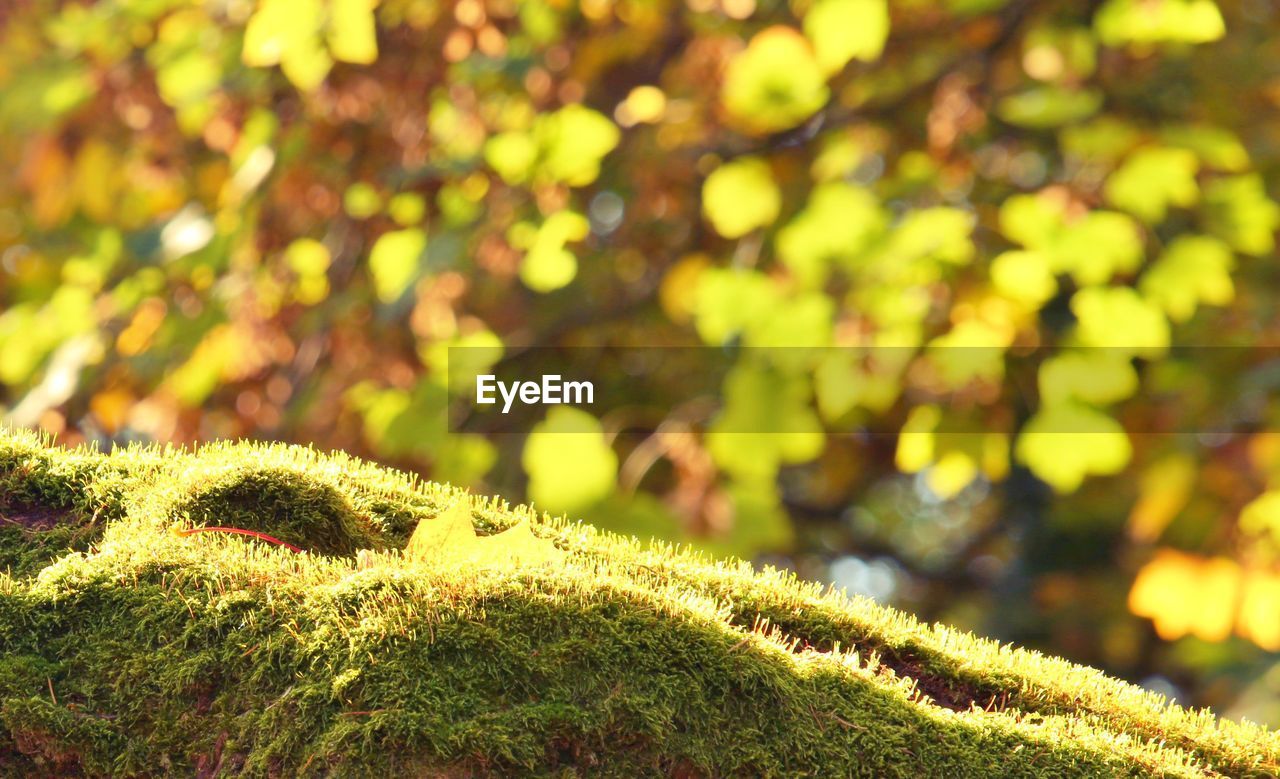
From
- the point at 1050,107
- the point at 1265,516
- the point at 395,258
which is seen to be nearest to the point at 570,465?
the point at 395,258

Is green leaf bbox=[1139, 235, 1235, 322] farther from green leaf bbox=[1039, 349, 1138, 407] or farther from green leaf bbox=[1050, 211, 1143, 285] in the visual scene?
green leaf bbox=[1039, 349, 1138, 407]

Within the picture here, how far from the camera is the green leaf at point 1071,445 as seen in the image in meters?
3.52

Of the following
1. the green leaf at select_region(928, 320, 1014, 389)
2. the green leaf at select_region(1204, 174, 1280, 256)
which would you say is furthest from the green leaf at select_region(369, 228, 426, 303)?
the green leaf at select_region(1204, 174, 1280, 256)

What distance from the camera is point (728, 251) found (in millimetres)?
4699

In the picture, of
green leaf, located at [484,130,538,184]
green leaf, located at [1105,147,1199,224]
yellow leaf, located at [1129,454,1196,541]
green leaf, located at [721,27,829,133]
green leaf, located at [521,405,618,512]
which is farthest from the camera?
yellow leaf, located at [1129,454,1196,541]

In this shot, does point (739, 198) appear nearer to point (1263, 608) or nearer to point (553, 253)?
point (553, 253)

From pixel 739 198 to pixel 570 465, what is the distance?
107 centimetres

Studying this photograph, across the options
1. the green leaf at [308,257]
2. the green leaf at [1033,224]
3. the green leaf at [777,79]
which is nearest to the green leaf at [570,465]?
the green leaf at [777,79]

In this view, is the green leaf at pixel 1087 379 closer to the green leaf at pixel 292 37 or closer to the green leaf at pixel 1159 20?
the green leaf at pixel 1159 20

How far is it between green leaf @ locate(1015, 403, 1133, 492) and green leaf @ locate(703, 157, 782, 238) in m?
1.08

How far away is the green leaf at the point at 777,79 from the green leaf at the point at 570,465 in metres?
1.15

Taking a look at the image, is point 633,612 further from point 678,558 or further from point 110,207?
point 110,207

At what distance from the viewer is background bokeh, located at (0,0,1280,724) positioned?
3.66m

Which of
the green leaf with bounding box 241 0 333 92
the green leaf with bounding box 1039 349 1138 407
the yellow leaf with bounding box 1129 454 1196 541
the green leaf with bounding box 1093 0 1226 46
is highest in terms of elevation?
the green leaf with bounding box 1093 0 1226 46
